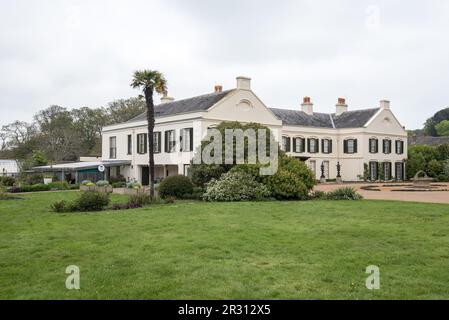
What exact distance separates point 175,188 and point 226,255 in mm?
13996

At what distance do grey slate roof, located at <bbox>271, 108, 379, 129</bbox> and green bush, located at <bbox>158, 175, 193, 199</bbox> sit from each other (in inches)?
869

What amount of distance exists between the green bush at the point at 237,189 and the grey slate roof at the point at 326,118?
22.0 metres

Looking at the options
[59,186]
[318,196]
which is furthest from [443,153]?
[59,186]

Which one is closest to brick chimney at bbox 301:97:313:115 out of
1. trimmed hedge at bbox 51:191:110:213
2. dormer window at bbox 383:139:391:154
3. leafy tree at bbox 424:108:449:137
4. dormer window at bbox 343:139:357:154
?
dormer window at bbox 343:139:357:154

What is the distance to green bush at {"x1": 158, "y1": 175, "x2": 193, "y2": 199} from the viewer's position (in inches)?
880

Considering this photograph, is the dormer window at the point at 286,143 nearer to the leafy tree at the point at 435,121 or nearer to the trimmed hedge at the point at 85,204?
the trimmed hedge at the point at 85,204

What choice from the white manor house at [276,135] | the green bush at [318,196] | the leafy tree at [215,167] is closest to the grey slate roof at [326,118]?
the white manor house at [276,135]

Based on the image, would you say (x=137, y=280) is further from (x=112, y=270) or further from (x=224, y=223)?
(x=224, y=223)

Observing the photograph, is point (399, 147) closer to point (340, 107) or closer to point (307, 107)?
point (340, 107)

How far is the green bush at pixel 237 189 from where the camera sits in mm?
20966

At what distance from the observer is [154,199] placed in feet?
65.1

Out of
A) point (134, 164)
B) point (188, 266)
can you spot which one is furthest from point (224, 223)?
point (134, 164)

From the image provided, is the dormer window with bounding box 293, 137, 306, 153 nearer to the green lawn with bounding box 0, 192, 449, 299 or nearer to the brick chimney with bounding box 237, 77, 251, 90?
the brick chimney with bounding box 237, 77, 251, 90
